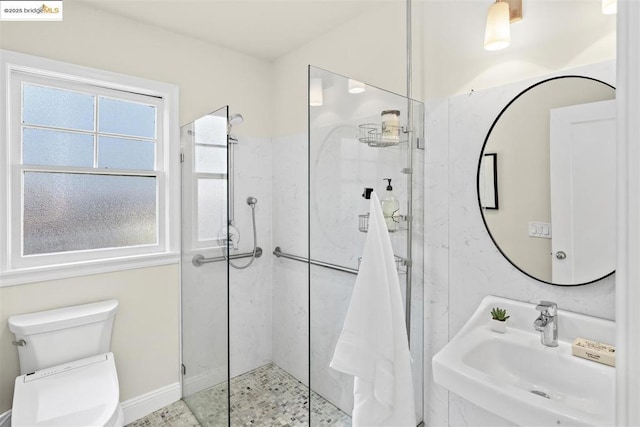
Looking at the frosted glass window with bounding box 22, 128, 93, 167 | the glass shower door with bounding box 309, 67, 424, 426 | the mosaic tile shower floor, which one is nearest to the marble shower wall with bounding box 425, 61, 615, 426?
the glass shower door with bounding box 309, 67, 424, 426

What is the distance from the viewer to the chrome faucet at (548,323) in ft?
4.09

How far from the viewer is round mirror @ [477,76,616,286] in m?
1.21

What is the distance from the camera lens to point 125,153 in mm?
2141

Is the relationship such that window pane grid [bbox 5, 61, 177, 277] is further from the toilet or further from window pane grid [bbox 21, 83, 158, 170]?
the toilet

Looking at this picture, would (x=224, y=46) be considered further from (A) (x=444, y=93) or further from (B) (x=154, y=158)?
(A) (x=444, y=93)

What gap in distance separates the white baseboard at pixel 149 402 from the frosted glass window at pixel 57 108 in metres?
1.68

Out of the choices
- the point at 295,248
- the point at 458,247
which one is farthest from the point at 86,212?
the point at 458,247

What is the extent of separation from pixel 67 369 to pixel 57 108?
1.40 meters

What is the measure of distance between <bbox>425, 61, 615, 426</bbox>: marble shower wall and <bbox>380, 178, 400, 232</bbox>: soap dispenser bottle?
22cm

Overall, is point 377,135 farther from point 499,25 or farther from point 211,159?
point 211,159

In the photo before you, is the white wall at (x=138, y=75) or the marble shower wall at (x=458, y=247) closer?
the marble shower wall at (x=458, y=247)

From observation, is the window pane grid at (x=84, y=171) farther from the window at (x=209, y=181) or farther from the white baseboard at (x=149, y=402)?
the white baseboard at (x=149, y=402)

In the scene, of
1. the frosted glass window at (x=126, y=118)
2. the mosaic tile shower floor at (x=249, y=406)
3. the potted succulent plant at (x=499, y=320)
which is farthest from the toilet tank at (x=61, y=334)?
the potted succulent plant at (x=499, y=320)

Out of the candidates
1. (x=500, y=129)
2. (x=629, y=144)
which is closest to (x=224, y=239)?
(x=500, y=129)
